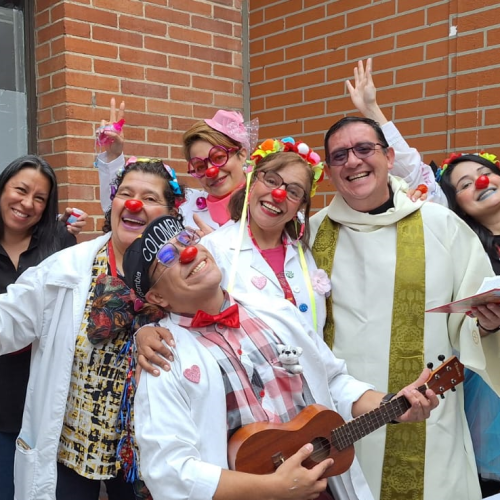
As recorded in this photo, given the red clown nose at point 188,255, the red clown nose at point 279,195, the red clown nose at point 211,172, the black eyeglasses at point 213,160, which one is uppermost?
the black eyeglasses at point 213,160

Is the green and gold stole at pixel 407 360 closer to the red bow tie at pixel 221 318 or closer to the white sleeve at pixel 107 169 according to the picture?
the red bow tie at pixel 221 318

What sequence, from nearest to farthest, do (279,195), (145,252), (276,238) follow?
(145,252) → (279,195) → (276,238)

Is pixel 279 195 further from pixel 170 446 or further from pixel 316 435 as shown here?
pixel 170 446

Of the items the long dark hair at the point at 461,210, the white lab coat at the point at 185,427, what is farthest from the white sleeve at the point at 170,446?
the long dark hair at the point at 461,210

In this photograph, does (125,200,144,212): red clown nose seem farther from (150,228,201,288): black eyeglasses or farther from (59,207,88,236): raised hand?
(59,207,88,236): raised hand

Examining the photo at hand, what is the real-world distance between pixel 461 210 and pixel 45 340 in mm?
2242

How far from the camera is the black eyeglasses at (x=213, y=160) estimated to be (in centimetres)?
355

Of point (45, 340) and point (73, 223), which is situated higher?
point (73, 223)

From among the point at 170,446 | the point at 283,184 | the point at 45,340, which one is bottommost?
the point at 170,446

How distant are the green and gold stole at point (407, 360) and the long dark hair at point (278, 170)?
51 cm

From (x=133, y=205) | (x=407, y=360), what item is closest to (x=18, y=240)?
(x=133, y=205)

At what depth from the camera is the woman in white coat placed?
2824mm

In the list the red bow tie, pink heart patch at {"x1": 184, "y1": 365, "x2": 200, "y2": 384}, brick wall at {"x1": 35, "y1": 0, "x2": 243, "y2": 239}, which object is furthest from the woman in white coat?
brick wall at {"x1": 35, "y1": 0, "x2": 243, "y2": 239}

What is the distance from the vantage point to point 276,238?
3.00 metres
